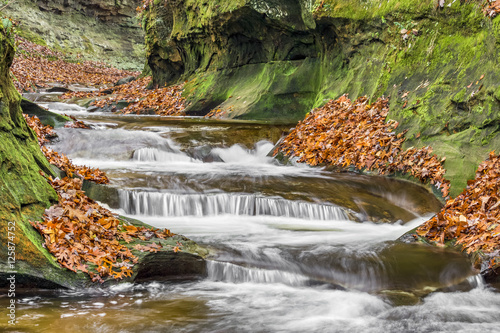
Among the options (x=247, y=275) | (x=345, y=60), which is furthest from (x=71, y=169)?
(x=345, y=60)

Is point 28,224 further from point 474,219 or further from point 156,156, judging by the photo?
point 156,156

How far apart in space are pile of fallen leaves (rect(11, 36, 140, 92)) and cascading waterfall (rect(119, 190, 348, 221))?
57.9 ft

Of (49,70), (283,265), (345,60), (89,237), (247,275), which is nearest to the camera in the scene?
(89,237)

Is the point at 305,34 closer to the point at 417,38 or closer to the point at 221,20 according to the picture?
the point at 221,20

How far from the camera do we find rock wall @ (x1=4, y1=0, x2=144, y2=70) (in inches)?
1211

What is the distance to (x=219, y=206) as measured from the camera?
702 cm

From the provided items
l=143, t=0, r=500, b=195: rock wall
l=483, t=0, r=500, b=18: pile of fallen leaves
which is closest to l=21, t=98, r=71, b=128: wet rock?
l=143, t=0, r=500, b=195: rock wall

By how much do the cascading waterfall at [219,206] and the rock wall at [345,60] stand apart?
6.76ft

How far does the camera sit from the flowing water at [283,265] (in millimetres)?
3852

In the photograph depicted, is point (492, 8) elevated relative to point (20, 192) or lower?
elevated

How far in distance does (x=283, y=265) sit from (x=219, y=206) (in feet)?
7.25

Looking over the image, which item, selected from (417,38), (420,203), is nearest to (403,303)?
(420,203)

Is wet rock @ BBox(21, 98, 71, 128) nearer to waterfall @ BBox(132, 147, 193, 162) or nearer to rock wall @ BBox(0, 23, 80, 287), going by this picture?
waterfall @ BBox(132, 147, 193, 162)

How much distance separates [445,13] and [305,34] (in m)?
5.70
